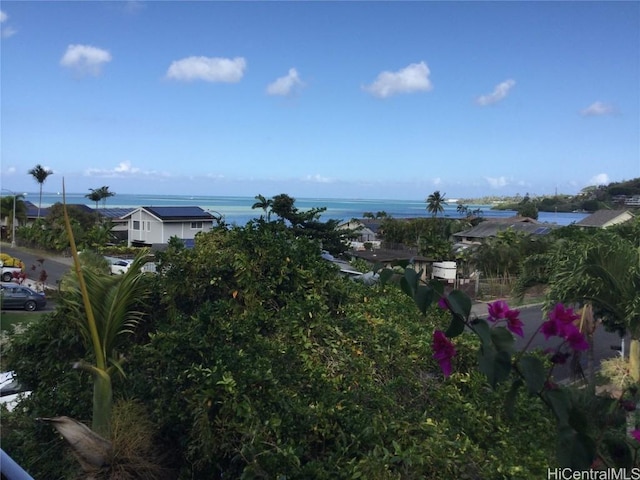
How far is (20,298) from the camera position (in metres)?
20.1

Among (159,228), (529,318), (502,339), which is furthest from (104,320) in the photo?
(159,228)

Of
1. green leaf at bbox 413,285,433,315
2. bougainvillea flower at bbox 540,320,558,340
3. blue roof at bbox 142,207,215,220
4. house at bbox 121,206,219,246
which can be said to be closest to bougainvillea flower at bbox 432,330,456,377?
green leaf at bbox 413,285,433,315

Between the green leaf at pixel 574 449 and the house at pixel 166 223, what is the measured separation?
4163cm

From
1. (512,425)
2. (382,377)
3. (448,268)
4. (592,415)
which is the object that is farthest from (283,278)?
(448,268)

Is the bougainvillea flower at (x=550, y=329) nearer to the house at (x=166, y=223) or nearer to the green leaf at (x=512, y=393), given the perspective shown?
the green leaf at (x=512, y=393)

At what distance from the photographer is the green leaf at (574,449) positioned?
159 cm

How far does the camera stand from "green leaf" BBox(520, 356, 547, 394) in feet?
5.30

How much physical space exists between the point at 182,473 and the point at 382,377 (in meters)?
1.65

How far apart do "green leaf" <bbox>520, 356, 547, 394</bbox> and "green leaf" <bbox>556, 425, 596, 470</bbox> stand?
0.15 meters

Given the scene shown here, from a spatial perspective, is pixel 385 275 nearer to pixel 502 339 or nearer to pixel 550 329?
pixel 502 339

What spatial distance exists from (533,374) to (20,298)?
71.9 ft

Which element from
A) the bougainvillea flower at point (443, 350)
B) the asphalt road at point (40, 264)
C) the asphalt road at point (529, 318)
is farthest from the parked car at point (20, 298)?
the bougainvillea flower at point (443, 350)

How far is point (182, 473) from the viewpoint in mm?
3951

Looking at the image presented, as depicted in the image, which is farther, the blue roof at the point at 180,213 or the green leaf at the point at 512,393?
the blue roof at the point at 180,213
